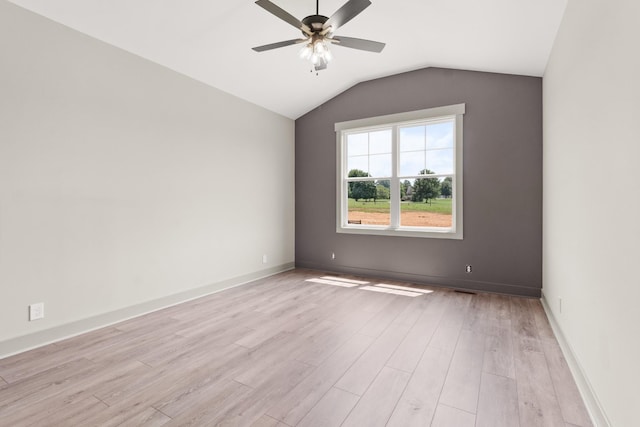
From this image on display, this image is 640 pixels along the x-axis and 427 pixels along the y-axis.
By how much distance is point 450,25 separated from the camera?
3.19 meters

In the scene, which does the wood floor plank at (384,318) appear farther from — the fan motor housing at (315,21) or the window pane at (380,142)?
the fan motor housing at (315,21)

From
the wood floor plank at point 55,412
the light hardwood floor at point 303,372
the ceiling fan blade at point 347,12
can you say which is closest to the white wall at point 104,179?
the light hardwood floor at point 303,372

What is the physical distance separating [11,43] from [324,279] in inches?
166

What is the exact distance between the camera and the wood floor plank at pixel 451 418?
164 centimetres

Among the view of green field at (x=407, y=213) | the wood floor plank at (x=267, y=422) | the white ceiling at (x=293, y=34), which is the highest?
the white ceiling at (x=293, y=34)

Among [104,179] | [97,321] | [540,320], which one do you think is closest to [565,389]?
[540,320]

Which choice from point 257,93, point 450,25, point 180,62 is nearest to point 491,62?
point 450,25

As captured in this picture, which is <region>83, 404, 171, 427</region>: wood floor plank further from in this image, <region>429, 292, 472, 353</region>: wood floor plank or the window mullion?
the window mullion

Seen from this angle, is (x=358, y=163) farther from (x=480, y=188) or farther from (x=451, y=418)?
(x=451, y=418)

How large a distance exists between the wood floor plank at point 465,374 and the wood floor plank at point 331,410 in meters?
0.57

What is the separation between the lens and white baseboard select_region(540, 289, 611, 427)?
1.61 metres

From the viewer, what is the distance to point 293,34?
132 inches

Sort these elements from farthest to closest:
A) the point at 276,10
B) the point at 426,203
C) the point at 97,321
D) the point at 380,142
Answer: the point at 380,142, the point at 426,203, the point at 97,321, the point at 276,10

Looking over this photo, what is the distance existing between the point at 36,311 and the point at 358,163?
435 centimetres
